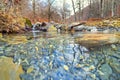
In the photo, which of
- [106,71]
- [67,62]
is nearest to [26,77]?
[67,62]

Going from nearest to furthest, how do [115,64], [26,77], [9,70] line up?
[26,77], [9,70], [115,64]

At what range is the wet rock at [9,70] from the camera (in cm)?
282

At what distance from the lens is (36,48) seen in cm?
428

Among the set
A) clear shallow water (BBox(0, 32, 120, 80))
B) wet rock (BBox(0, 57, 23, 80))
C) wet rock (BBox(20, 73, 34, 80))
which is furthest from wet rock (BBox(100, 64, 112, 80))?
wet rock (BBox(0, 57, 23, 80))

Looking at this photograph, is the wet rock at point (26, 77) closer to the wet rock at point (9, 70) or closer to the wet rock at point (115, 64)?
the wet rock at point (9, 70)

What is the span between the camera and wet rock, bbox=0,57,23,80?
2816 millimetres

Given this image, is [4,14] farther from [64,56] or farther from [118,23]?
[118,23]

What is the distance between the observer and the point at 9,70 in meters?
2.96

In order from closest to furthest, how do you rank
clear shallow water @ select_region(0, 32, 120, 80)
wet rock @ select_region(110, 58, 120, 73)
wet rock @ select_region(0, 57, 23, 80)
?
wet rock @ select_region(0, 57, 23, 80)
clear shallow water @ select_region(0, 32, 120, 80)
wet rock @ select_region(110, 58, 120, 73)

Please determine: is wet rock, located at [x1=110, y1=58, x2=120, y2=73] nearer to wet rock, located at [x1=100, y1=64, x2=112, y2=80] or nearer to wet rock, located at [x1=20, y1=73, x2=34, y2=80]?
wet rock, located at [x1=100, y1=64, x2=112, y2=80]

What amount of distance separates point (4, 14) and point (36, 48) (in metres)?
3.21

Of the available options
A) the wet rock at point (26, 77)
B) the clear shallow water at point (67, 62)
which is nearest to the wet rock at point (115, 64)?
the clear shallow water at point (67, 62)

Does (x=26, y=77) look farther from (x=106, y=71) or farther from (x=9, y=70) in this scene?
(x=106, y=71)

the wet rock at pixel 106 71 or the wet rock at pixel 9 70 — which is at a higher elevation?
the wet rock at pixel 9 70
